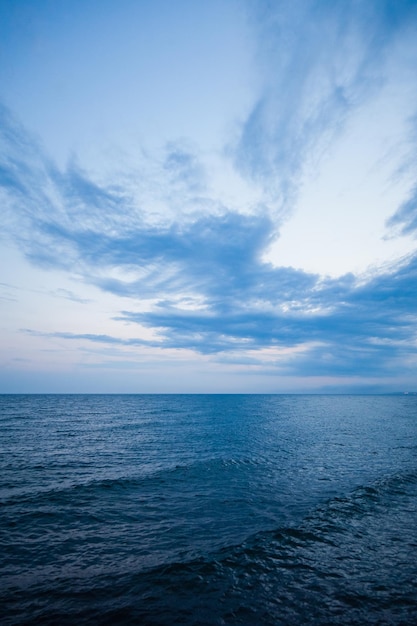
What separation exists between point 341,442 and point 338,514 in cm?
3095

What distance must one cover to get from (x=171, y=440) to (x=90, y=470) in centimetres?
1856

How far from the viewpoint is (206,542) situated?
14953mm

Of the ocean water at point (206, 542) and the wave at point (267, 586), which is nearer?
the wave at point (267, 586)

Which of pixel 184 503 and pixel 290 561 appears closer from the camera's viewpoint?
pixel 290 561

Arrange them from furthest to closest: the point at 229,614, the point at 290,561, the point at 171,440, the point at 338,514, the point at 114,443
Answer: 1. the point at 171,440
2. the point at 114,443
3. the point at 338,514
4. the point at 290,561
5. the point at 229,614

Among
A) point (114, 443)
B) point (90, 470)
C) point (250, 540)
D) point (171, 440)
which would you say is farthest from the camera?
point (171, 440)

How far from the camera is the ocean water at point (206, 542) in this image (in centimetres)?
1041

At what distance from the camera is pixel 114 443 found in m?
42.6

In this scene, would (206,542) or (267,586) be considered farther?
(206,542)

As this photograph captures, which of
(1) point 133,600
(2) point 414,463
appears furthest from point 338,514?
(2) point 414,463

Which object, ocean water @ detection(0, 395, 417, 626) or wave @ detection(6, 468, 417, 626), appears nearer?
wave @ detection(6, 468, 417, 626)

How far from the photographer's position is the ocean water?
10414mm

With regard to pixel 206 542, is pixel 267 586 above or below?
below

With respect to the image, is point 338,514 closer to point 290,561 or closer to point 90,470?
point 290,561
